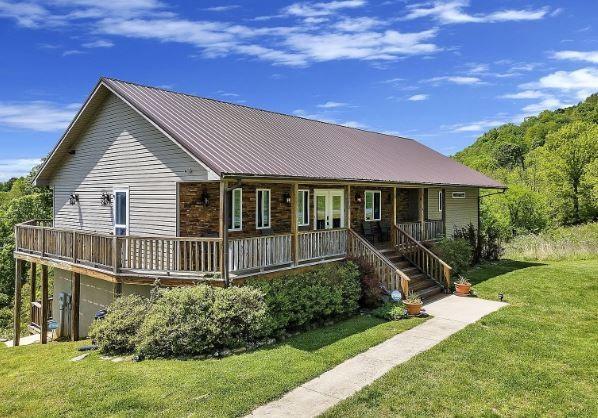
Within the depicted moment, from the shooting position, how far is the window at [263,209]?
46.8 ft

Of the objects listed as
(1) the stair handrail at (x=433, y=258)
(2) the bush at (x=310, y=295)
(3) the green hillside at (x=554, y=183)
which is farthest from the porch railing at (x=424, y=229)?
(3) the green hillside at (x=554, y=183)

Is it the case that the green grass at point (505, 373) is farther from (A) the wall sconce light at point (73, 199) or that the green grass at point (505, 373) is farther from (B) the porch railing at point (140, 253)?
(A) the wall sconce light at point (73, 199)

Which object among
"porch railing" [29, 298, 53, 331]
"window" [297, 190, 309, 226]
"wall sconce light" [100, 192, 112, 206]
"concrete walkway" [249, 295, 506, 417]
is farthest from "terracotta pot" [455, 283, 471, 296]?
"porch railing" [29, 298, 53, 331]

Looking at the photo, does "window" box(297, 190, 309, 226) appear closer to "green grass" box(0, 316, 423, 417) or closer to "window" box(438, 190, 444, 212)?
"green grass" box(0, 316, 423, 417)

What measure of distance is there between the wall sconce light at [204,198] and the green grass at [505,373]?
24.6 feet

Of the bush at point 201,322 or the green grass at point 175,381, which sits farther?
the bush at point 201,322

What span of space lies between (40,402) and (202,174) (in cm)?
627

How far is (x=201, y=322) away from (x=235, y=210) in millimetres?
4755

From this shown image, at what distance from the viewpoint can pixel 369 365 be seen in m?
8.41

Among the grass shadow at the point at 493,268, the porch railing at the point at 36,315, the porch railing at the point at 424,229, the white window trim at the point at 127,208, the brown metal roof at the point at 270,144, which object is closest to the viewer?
the brown metal roof at the point at 270,144

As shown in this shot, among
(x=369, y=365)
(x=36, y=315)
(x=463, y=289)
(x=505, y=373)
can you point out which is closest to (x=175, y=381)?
(x=369, y=365)

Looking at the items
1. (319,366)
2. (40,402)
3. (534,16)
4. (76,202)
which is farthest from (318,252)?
(534,16)

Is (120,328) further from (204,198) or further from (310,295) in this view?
(310,295)

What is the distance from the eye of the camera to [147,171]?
1338 cm
